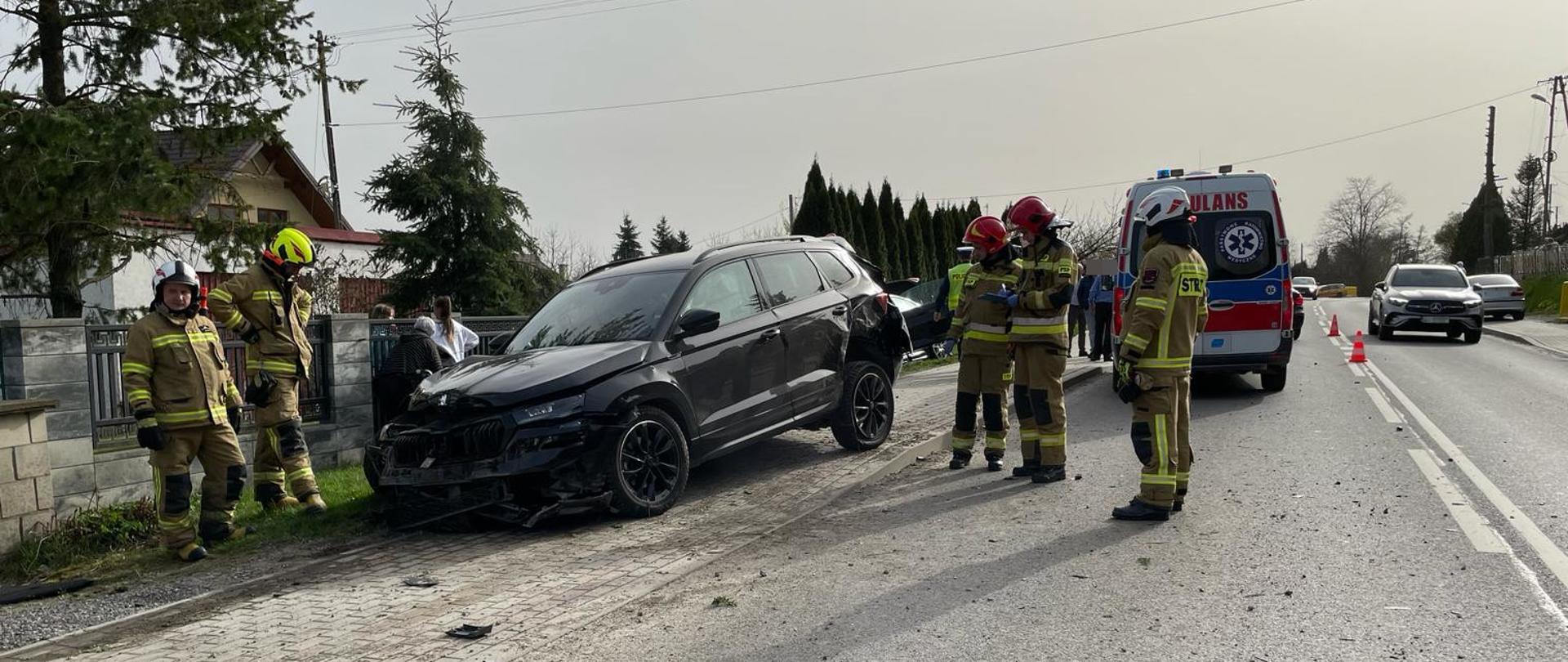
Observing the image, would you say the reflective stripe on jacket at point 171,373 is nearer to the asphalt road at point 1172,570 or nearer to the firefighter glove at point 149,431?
the firefighter glove at point 149,431

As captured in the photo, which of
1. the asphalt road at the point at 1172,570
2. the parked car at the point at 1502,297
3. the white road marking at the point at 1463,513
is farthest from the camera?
the parked car at the point at 1502,297

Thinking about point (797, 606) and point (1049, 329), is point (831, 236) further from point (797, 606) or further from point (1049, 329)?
point (797, 606)

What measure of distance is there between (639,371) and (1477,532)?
4.79 meters

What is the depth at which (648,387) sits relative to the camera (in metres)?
6.65

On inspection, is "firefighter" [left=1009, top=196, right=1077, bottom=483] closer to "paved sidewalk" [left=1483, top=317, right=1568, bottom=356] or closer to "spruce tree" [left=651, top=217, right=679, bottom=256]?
"paved sidewalk" [left=1483, top=317, right=1568, bottom=356]

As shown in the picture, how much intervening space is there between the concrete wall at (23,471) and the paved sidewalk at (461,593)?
1843 mm

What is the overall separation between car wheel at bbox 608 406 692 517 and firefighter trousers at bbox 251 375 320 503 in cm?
235

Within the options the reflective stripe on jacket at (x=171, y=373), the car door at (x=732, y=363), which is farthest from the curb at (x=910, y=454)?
the reflective stripe on jacket at (x=171, y=373)

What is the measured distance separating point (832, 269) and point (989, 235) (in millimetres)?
1601

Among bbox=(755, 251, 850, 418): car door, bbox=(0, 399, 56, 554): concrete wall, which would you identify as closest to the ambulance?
bbox=(755, 251, 850, 418): car door

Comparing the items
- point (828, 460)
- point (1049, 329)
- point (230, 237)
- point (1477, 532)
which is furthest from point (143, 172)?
point (1477, 532)

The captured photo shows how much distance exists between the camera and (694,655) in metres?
4.15

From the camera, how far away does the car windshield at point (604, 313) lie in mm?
7203

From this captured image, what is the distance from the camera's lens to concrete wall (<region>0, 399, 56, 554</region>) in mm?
6168
